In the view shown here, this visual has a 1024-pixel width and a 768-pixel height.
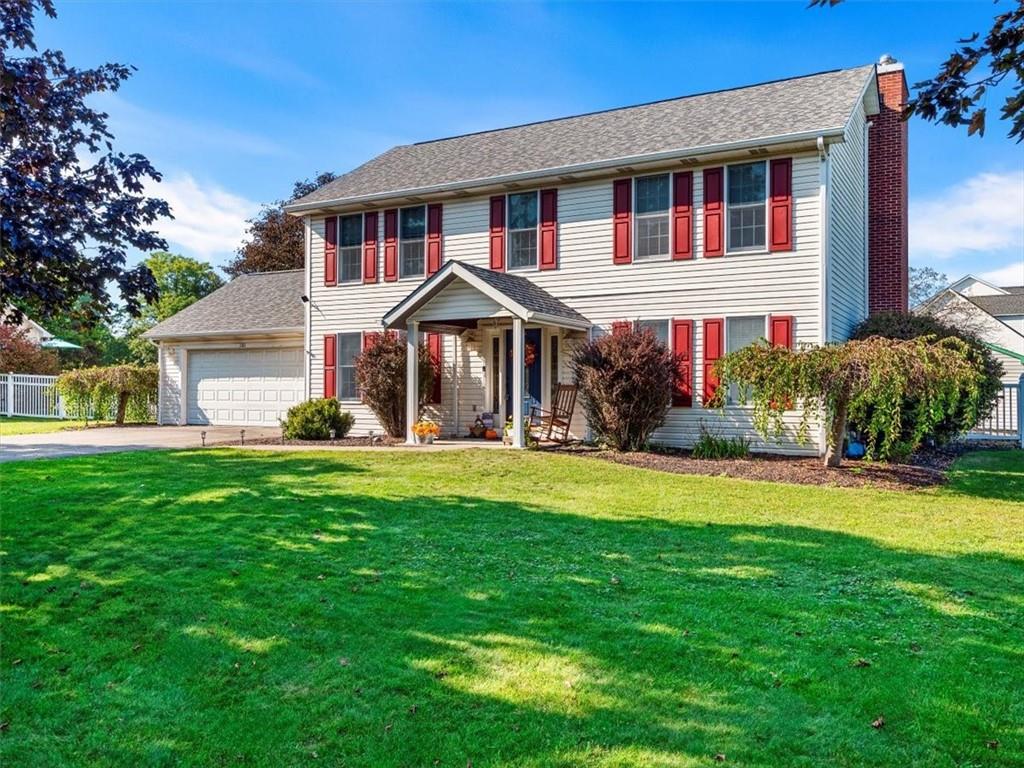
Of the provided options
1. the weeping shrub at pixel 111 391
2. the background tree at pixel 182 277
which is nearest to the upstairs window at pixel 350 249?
the weeping shrub at pixel 111 391

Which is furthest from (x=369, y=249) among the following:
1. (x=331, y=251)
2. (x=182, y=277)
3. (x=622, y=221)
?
(x=182, y=277)

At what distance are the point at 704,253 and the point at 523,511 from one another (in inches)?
303

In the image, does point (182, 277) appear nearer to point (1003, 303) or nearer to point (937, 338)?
point (937, 338)

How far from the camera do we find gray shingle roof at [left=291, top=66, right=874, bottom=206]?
42.9ft

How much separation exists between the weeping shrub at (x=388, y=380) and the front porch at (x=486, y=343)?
46 cm

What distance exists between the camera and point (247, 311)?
1939 cm

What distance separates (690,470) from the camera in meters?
10.6

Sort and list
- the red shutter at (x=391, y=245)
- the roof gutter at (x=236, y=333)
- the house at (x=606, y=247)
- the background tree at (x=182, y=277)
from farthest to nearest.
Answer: the background tree at (x=182, y=277)
the roof gutter at (x=236, y=333)
the red shutter at (x=391, y=245)
the house at (x=606, y=247)

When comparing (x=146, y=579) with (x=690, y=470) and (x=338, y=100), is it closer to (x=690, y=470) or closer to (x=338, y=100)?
(x=690, y=470)

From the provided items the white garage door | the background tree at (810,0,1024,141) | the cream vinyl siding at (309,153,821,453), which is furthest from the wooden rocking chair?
the background tree at (810,0,1024,141)

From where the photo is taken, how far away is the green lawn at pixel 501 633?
3041mm

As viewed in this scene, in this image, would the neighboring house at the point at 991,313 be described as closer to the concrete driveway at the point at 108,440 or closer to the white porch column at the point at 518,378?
the white porch column at the point at 518,378

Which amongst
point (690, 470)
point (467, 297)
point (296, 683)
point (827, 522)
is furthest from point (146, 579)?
point (467, 297)

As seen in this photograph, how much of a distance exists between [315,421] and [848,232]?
1129 centimetres
